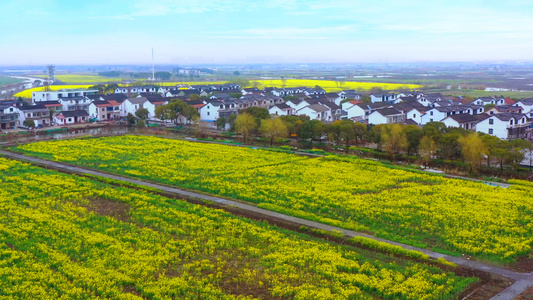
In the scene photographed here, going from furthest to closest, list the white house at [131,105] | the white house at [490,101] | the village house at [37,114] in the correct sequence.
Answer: the white house at [131,105], the white house at [490,101], the village house at [37,114]

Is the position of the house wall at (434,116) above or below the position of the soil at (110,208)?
above

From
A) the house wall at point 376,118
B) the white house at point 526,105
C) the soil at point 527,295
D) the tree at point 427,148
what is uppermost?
the white house at point 526,105

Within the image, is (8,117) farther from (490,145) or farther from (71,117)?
(490,145)

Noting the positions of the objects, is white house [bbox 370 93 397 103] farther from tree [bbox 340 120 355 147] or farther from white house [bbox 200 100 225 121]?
tree [bbox 340 120 355 147]

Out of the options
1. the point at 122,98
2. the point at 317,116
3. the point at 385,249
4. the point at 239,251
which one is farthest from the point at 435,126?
the point at 122,98

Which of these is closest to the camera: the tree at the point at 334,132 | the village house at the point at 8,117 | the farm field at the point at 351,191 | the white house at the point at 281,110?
the farm field at the point at 351,191

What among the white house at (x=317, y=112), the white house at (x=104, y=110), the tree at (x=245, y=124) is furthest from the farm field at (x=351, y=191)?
the white house at (x=104, y=110)

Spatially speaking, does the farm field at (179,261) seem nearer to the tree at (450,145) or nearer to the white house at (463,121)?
the tree at (450,145)

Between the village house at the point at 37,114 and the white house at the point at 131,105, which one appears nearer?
the village house at the point at 37,114
